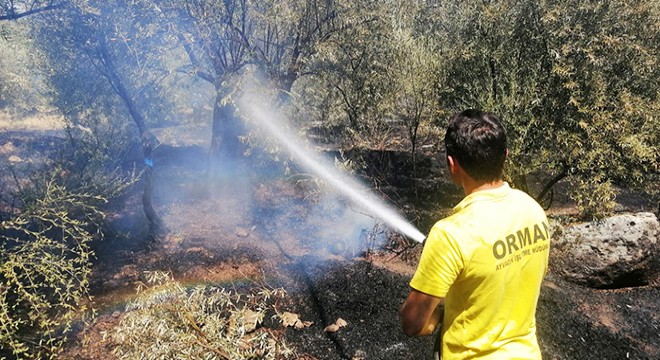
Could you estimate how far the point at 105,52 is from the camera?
10.9m

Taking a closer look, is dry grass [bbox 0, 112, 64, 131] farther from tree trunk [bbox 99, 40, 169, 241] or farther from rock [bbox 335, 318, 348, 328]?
rock [bbox 335, 318, 348, 328]

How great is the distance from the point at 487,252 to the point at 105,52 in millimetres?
12287

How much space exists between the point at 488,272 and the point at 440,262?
277 millimetres

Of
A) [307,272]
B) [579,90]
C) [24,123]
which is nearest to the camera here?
[579,90]

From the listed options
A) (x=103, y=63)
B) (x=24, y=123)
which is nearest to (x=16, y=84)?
(x=24, y=123)

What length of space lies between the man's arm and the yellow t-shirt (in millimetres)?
57

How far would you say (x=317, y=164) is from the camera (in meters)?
13.4

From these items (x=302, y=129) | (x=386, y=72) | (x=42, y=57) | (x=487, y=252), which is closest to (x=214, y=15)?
(x=302, y=129)

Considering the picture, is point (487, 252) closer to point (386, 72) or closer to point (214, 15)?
→ point (386, 72)

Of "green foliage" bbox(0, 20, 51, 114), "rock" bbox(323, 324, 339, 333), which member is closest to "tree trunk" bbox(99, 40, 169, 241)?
"rock" bbox(323, 324, 339, 333)

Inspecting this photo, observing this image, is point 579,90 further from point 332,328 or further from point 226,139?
point 226,139

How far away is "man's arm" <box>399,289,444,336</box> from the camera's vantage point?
201 cm

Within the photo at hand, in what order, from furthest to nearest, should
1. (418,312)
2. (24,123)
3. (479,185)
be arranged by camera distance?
(24,123), (479,185), (418,312)

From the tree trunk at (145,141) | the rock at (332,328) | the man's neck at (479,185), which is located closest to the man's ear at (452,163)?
the man's neck at (479,185)
